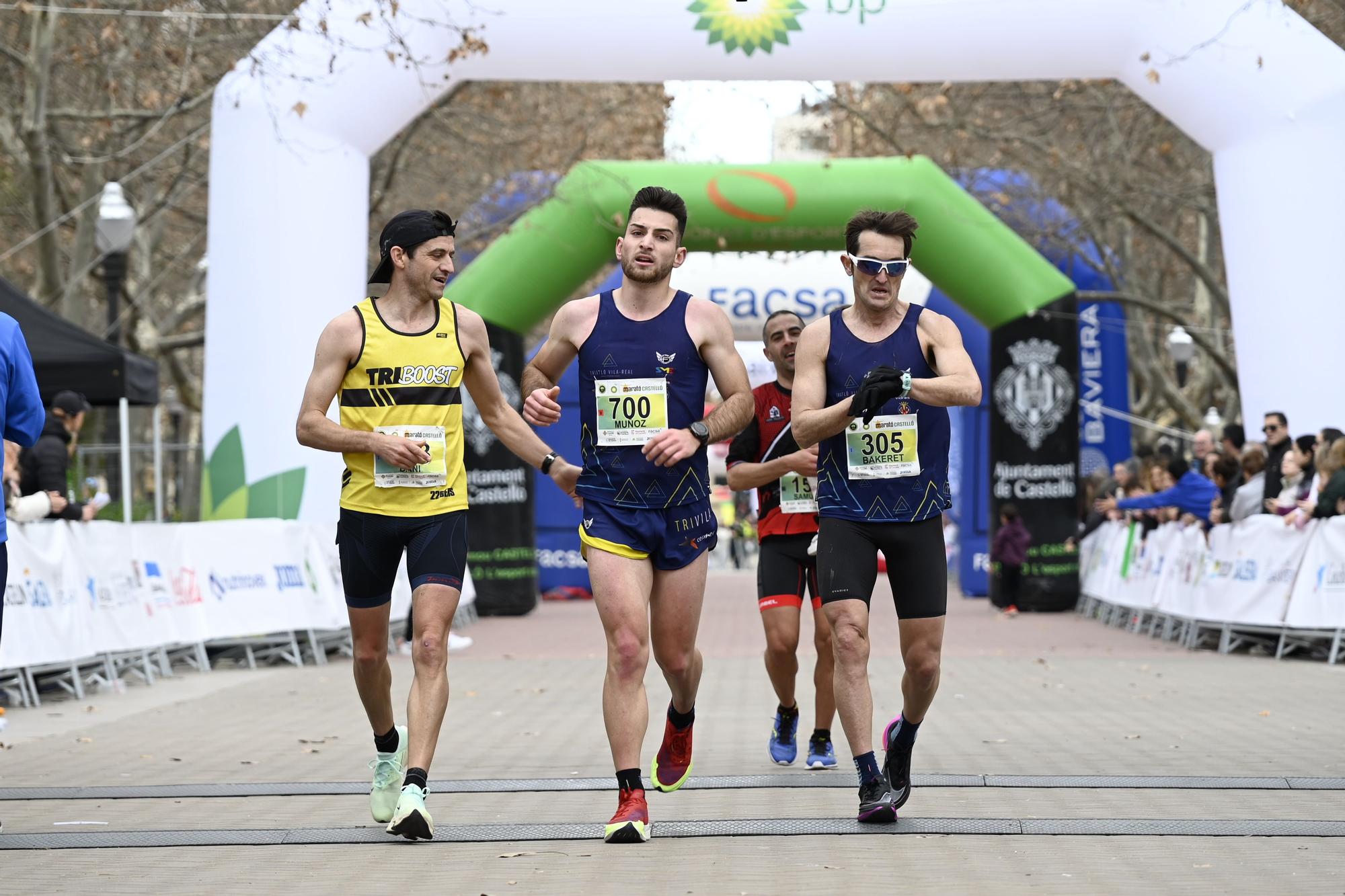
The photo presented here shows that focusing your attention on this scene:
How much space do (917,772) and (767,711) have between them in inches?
111

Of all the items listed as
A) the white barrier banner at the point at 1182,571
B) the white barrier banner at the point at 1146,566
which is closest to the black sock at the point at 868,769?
the white barrier banner at the point at 1182,571

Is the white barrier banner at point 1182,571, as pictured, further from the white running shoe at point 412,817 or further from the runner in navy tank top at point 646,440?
the white running shoe at point 412,817

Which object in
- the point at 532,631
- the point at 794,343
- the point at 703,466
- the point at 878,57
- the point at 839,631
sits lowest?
the point at 532,631

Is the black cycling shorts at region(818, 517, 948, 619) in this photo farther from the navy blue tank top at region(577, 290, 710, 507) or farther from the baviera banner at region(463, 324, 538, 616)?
the baviera banner at region(463, 324, 538, 616)

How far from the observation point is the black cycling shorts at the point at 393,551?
654 cm

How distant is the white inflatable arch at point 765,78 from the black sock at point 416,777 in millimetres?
9587

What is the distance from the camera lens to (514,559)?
21.9 metres

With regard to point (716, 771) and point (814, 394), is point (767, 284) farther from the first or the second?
point (814, 394)

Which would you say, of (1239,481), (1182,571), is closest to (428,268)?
(1182,571)

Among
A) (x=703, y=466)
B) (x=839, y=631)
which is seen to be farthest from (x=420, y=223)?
(x=839, y=631)

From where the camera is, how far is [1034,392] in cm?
2141

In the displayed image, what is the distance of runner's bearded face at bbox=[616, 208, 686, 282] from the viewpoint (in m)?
6.58

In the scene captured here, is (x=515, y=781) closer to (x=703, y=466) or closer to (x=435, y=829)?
A: (x=435, y=829)

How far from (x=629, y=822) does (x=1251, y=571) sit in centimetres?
1035
